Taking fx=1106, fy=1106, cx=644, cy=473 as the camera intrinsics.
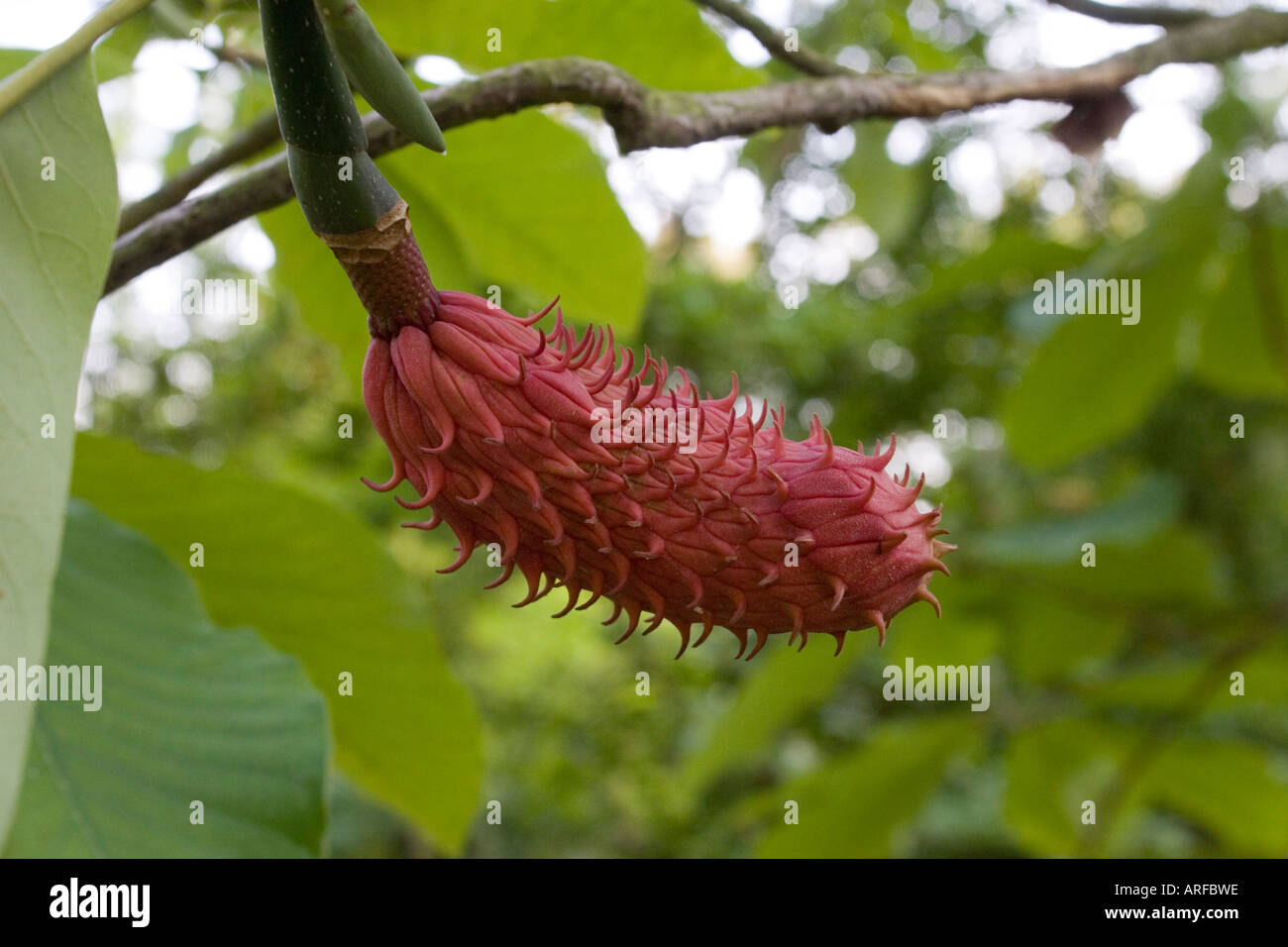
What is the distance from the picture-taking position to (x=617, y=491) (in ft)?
2.50

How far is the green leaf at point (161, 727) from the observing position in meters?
1.06

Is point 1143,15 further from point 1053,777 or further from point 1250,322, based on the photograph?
point 1053,777

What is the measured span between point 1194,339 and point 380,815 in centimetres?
434

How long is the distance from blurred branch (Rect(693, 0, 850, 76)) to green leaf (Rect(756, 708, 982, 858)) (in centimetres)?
164

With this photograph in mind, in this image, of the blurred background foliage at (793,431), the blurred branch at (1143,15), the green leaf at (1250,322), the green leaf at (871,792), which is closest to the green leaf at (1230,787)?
the blurred background foliage at (793,431)

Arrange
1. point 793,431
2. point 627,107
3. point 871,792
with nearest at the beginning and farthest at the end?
point 627,107 < point 871,792 < point 793,431

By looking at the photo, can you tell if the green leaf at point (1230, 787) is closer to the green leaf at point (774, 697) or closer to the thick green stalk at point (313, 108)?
the green leaf at point (774, 697)

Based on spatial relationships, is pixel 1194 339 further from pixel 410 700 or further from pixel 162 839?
pixel 162 839

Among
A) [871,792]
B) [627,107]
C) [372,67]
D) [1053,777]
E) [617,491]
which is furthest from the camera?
[1053,777]

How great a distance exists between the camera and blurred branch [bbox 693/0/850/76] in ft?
3.53

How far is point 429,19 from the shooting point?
1.24m

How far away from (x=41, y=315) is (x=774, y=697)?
2101 mm

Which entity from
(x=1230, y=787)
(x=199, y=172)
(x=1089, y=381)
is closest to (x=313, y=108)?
(x=199, y=172)

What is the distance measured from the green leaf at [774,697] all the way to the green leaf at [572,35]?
4.30ft
